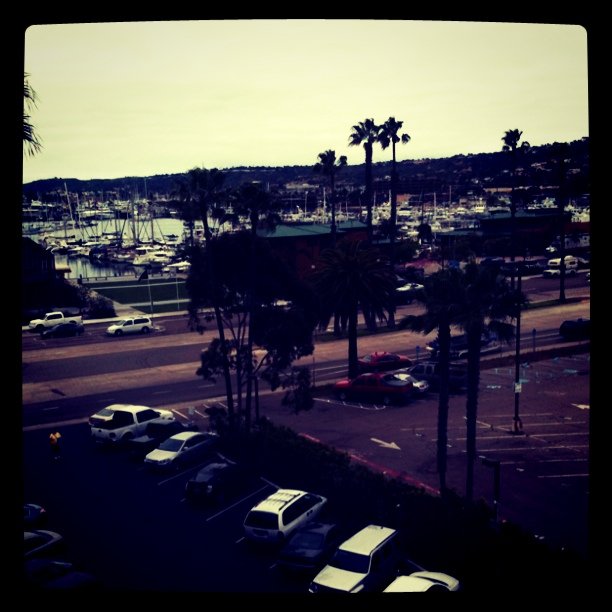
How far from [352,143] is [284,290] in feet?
55.2

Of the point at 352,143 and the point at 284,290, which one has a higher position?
the point at 352,143

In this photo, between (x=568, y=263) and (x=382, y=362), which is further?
(x=568, y=263)

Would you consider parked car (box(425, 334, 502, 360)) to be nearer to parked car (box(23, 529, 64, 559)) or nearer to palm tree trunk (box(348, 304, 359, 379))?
palm tree trunk (box(348, 304, 359, 379))

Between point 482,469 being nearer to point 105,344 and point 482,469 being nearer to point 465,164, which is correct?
point 105,344

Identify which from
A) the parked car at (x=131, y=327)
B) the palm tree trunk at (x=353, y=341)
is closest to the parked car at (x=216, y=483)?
the palm tree trunk at (x=353, y=341)

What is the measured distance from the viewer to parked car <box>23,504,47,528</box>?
13883 millimetres

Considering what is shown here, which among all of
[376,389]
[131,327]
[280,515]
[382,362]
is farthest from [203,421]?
[131,327]

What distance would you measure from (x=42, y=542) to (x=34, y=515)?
5.52 ft

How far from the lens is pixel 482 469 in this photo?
16.6m

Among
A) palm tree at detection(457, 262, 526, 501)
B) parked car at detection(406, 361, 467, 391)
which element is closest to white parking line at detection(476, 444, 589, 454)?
palm tree at detection(457, 262, 526, 501)

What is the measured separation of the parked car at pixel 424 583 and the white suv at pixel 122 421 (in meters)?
10.8

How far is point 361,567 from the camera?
11.1 m

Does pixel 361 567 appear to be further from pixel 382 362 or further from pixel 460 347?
pixel 460 347

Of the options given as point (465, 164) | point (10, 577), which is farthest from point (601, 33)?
point (465, 164)
